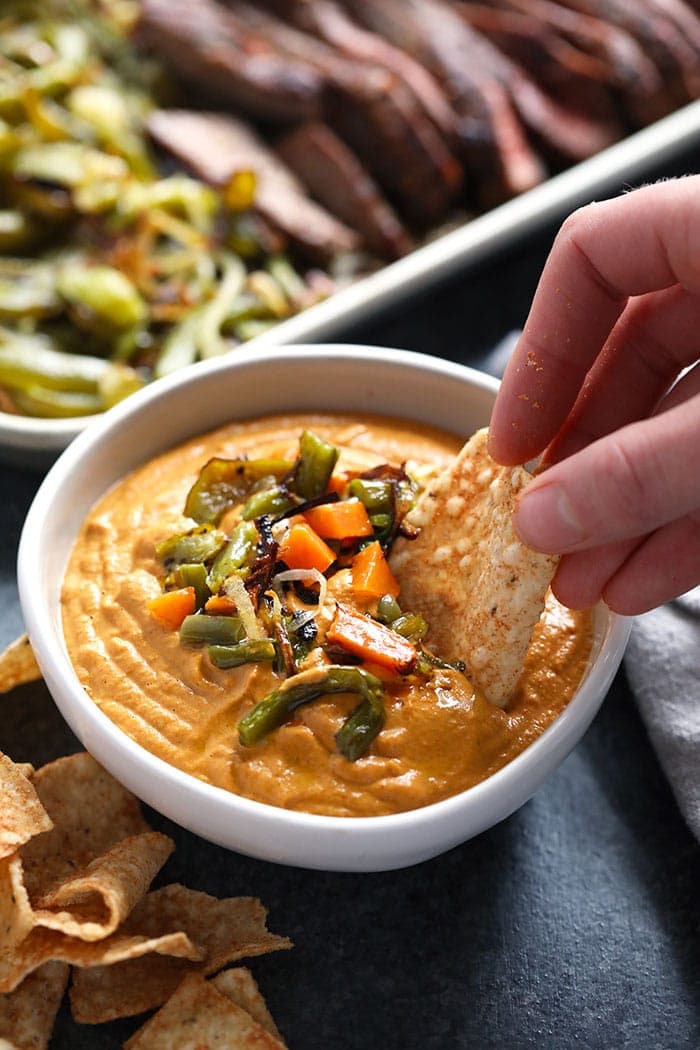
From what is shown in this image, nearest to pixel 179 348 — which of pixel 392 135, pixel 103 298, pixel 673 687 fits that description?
Result: pixel 103 298

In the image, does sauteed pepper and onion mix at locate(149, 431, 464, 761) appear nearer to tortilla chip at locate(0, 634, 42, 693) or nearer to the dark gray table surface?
tortilla chip at locate(0, 634, 42, 693)

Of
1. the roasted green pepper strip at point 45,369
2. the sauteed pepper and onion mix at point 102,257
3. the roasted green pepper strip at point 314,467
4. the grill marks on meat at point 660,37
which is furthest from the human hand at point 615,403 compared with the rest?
the grill marks on meat at point 660,37

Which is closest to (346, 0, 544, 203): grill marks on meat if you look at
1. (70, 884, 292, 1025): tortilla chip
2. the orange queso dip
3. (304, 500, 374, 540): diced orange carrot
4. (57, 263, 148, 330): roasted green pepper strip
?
(57, 263, 148, 330): roasted green pepper strip

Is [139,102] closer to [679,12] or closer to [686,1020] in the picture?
[679,12]

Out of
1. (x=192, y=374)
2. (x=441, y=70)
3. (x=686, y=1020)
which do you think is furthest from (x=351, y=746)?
(x=441, y=70)

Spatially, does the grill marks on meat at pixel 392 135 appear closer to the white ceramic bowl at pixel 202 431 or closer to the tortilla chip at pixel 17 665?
the white ceramic bowl at pixel 202 431

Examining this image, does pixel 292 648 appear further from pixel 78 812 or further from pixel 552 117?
pixel 552 117
